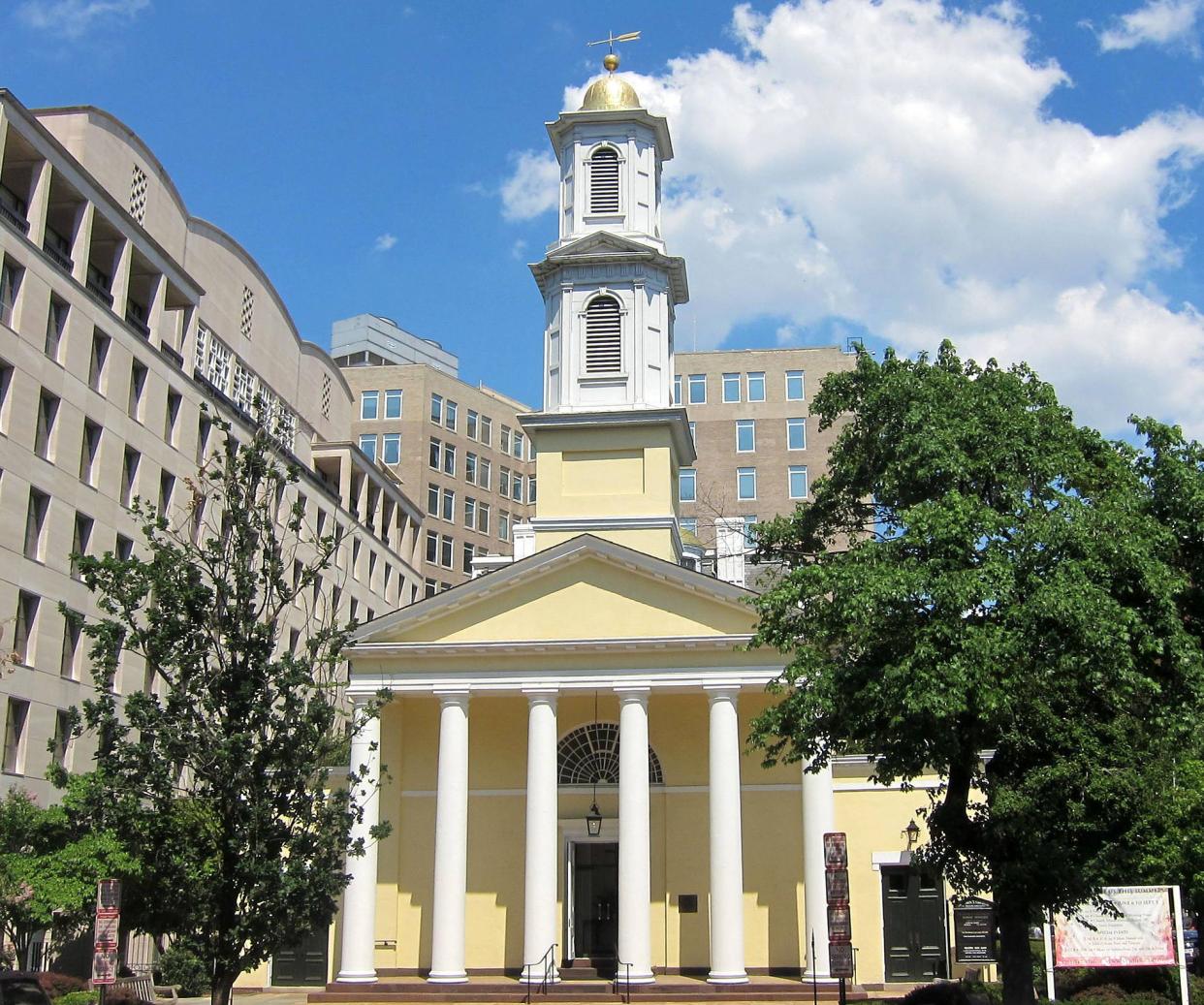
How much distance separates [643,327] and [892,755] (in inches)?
806

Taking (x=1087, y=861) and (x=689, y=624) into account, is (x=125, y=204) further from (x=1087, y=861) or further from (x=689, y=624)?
(x=1087, y=861)

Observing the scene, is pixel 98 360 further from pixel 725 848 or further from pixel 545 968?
pixel 725 848

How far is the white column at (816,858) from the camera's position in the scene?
33938 millimetres

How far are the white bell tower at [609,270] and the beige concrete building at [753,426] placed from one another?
41251mm

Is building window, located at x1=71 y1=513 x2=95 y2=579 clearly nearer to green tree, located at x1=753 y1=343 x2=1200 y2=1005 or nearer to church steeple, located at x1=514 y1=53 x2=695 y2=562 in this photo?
church steeple, located at x1=514 y1=53 x2=695 y2=562

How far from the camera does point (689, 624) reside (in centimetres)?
3572

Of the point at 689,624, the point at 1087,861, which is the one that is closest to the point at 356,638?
the point at 689,624

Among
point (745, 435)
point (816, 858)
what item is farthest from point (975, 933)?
point (745, 435)

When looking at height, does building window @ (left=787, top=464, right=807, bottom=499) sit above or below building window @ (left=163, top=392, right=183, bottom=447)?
above

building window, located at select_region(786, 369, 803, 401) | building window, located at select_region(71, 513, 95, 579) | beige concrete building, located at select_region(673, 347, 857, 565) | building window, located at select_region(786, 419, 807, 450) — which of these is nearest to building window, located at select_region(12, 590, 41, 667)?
building window, located at select_region(71, 513, 95, 579)

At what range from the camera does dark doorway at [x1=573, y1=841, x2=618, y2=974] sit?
37250mm

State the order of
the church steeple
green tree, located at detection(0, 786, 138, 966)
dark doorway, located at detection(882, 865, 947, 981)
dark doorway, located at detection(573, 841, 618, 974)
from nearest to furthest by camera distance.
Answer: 1. green tree, located at detection(0, 786, 138, 966)
2. dark doorway, located at detection(882, 865, 947, 981)
3. dark doorway, located at detection(573, 841, 618, 974)
4. the church steeple

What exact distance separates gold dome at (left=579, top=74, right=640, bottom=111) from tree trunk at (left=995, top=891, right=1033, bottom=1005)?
27439 mm

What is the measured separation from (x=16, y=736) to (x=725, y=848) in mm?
20056
